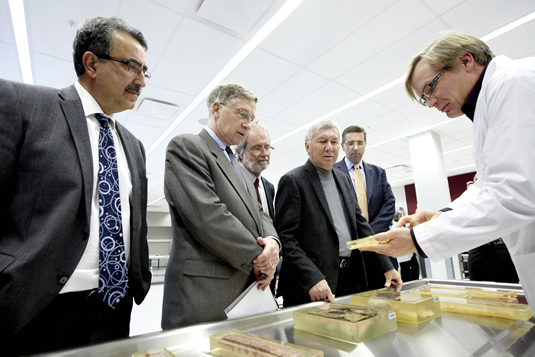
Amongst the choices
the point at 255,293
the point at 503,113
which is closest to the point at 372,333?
the point at 255,293

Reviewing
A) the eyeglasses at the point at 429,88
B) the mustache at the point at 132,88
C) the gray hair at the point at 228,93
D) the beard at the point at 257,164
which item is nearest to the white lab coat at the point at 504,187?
the eyeglasses at the point at 429,88

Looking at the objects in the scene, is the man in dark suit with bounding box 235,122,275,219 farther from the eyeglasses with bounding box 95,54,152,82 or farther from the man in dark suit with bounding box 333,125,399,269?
the eyeglasses with bounding box 95,54,152,82

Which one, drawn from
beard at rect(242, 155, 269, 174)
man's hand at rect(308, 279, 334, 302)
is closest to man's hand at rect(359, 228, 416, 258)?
man's hand at rect(308, 279, 334, 302)

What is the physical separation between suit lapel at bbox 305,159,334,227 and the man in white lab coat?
1.98ft

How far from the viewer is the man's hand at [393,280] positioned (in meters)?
1.37

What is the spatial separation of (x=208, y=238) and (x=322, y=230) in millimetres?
737

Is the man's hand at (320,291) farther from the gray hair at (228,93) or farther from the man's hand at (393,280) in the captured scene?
the gray hair at (228,93)

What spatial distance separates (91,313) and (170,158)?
636mm

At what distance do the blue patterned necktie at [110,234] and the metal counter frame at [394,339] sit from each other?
281 mm

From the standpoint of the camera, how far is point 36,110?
0.90 metres

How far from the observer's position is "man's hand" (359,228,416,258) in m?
1.02

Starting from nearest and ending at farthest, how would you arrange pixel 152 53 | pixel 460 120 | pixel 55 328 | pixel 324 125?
pixel 55 328, pixel 324 125, pixel 152 53, pixel 460 120

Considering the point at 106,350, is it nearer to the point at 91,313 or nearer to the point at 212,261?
the point at 91,313

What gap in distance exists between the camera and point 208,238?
107 cm
